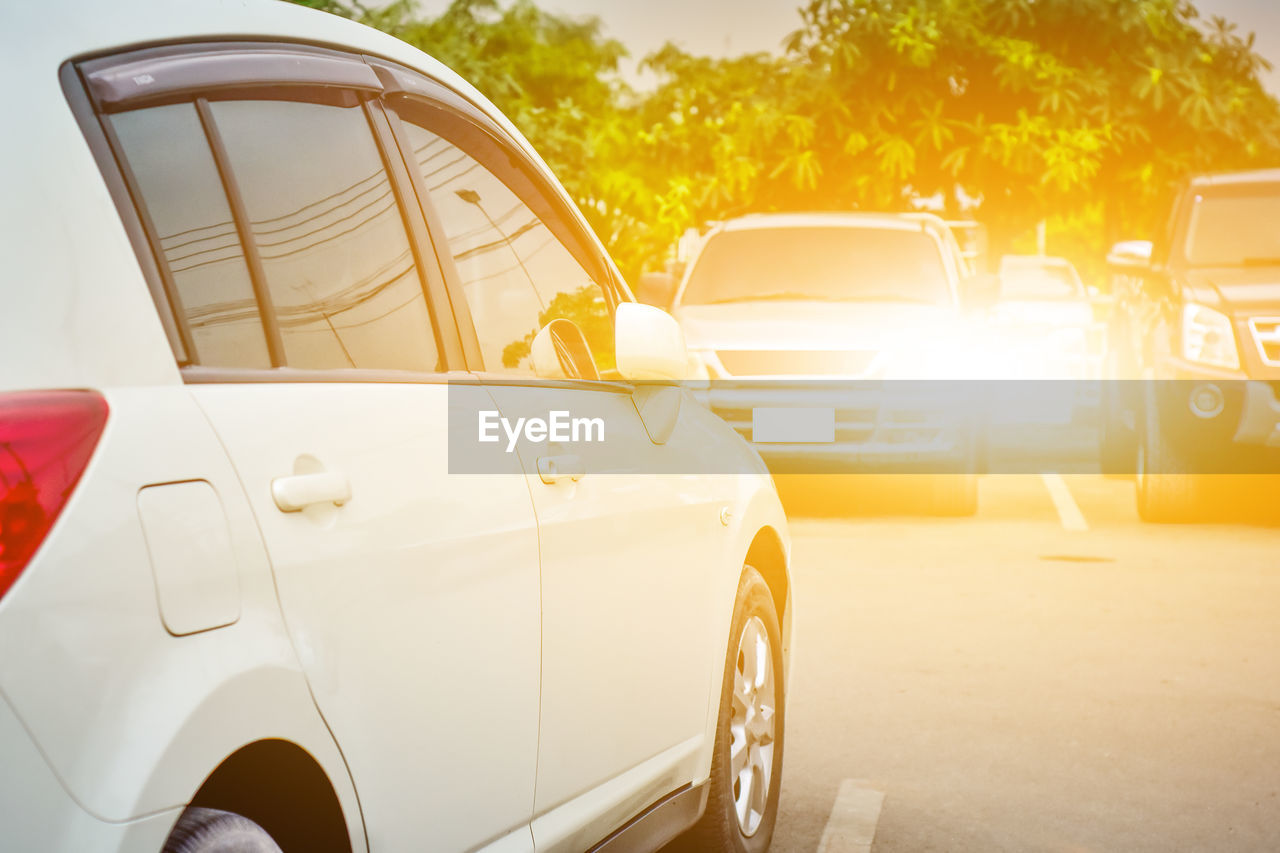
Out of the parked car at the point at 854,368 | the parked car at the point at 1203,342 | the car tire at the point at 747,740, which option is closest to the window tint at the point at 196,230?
the car tire at the point at 747,740

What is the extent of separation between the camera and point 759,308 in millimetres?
11961

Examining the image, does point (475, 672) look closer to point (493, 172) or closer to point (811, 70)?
point (493, 172)

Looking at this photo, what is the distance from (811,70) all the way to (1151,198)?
19.9ft

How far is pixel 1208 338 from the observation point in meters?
10.9

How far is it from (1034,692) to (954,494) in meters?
5.09

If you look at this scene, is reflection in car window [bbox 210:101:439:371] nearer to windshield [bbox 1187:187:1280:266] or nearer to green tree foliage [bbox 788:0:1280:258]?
windshield [bbox 1187:187:1280:266]

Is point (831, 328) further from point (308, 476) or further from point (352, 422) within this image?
point (308, 476)

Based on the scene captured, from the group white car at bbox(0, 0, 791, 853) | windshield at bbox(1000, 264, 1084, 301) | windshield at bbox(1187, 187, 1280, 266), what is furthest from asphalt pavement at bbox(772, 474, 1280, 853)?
windshield at bbox(1000, 264, 1084, 301)

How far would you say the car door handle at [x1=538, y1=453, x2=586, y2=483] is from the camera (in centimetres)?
316

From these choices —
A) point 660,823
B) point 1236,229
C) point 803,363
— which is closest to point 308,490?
point 660,823

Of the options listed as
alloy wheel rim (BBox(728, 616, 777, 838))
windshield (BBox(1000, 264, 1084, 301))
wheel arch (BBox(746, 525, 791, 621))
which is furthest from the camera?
windshield (BBox(1000, 264, 1084, 301))

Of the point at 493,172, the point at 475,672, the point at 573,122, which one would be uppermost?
the point at 573,122

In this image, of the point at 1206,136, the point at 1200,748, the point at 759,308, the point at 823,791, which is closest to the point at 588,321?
the point at 823,791

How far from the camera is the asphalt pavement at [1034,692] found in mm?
4934
